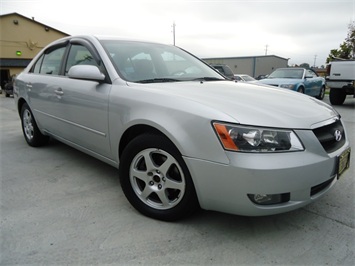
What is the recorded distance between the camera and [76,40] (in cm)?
314

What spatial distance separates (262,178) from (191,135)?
1.71 feet

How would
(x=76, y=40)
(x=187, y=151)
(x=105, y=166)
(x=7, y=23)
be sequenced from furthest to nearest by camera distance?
(x=7, y=23)
(x=105, y=166)
(x=76, y=40)
(x=187, y=151)

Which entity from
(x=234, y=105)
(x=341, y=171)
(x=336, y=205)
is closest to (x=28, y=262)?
(x=234, y=105)

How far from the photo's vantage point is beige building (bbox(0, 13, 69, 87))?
22453 millimetres

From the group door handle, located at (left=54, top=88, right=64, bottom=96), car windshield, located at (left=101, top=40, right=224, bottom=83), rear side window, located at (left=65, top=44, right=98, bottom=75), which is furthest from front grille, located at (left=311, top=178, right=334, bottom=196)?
door handle, located at (left=54, top=88, right=64, bottom=96)

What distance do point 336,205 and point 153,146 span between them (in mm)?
1717

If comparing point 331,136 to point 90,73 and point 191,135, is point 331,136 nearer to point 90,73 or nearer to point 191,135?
point 191,135

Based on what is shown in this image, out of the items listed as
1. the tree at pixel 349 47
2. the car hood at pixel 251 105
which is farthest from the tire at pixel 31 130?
the tree at pixel 349 47

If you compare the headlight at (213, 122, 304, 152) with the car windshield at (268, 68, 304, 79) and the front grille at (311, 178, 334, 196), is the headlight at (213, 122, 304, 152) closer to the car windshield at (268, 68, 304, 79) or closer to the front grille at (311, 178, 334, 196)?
the front grille at (311, 178, 334, 196)

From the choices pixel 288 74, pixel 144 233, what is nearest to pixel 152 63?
pixel 144 233

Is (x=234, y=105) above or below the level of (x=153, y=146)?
above

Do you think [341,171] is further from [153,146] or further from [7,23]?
[7,23]

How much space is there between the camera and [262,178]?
5.50 ft

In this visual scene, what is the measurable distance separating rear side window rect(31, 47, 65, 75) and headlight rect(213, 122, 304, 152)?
2.52 m
